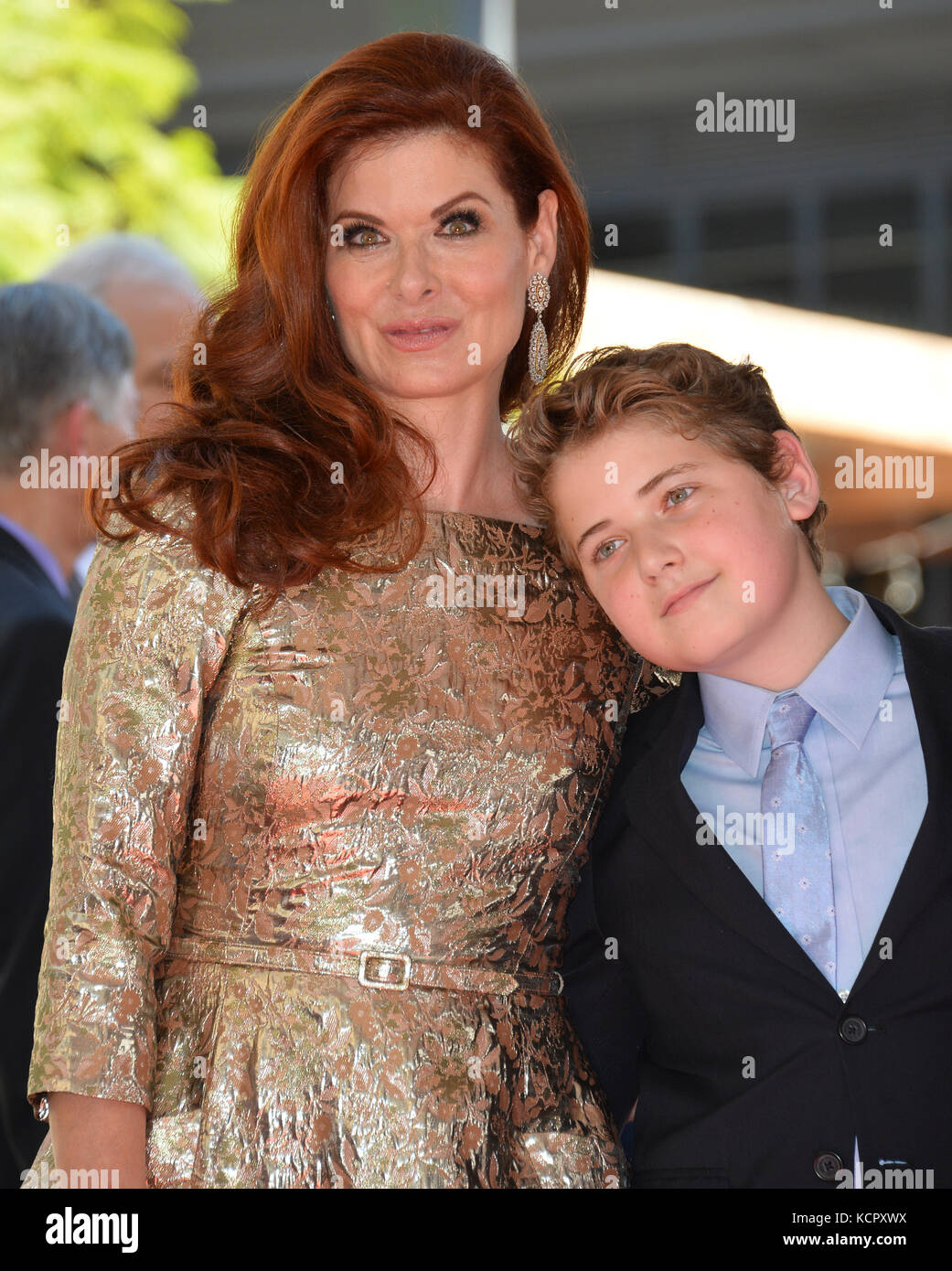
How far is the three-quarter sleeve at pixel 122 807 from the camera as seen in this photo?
181cm

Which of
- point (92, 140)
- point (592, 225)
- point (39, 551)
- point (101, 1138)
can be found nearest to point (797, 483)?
point (101, 1138)

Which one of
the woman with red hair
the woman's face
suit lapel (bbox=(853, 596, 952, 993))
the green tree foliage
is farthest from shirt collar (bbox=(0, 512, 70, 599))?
the green tree foliage

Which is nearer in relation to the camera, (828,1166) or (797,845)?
(828,1166)

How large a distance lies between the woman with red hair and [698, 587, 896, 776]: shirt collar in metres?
0.18

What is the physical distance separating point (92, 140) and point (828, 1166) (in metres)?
5.62

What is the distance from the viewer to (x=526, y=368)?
102 inches

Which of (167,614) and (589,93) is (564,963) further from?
(589,93)

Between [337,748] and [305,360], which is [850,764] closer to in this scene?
[337,748]

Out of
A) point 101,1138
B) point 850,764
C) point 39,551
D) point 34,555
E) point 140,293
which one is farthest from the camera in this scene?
point 140,293

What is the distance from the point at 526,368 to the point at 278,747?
36.7 inches

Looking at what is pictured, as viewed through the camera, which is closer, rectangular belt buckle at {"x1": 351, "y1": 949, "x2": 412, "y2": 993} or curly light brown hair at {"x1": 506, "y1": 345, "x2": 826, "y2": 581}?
rectangular belt buckle at {"x1": 351, "y1": 949, "x2": 412, "y2": 993}

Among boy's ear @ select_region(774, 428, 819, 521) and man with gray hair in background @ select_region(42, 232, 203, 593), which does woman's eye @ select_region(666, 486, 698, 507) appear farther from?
man with gray hair in background @ select_region(42, 232, 203, 593)

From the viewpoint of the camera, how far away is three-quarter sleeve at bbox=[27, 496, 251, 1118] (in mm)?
1812

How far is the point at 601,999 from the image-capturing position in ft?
6.98
